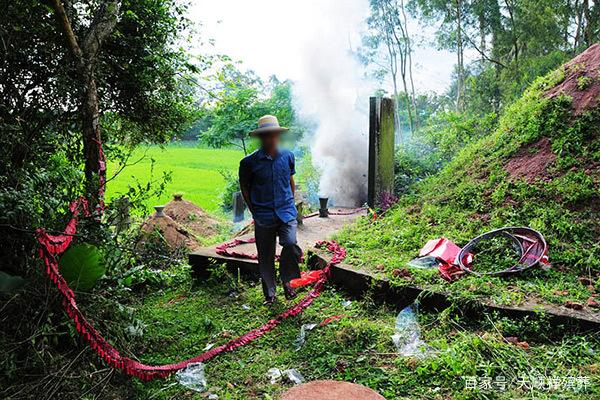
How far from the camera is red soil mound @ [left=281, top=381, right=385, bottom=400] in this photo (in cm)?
287

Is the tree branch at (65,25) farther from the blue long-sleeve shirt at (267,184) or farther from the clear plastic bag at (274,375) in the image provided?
the clear plastic bag at (274,375)

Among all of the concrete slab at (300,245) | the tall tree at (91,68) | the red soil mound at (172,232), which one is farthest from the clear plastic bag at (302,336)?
the red soil mound at (172,232)

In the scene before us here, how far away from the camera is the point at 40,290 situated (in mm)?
3363

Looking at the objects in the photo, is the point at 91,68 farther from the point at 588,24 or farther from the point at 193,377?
the point at 588,24

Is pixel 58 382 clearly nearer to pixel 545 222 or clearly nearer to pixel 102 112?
pixel 102 112

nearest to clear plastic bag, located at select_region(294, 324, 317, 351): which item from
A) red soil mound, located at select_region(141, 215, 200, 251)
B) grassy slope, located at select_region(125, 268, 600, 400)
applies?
grassy slope, located at select_region(125, 268, 600, 400)

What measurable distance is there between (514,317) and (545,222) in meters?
1.95

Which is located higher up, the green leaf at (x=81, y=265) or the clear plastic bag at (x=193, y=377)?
the green leaf at (x=81, y=265)

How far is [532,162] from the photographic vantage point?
639cm

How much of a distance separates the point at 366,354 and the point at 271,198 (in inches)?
74.9

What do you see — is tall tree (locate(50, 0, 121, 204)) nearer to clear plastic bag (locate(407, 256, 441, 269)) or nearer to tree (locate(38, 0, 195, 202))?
tree (locate(38, 0, 195, 202))

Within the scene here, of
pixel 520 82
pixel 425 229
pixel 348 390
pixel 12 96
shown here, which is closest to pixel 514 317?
pixel 348 390

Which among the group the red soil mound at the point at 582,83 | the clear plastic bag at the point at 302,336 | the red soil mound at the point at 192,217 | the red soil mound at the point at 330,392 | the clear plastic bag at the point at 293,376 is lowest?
the red soil mound at the point at 192,217

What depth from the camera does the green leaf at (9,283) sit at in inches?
127
